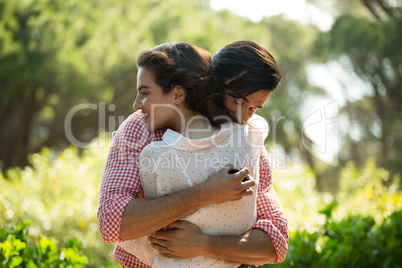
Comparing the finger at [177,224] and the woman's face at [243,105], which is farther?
the woman's face at [243,105]

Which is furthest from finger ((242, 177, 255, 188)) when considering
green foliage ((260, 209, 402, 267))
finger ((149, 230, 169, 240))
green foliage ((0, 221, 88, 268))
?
green foliage ((260, 209, 402, 267))

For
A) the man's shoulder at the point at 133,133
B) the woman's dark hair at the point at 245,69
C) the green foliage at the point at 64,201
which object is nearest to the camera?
the man's shoulder at the point at 133,133

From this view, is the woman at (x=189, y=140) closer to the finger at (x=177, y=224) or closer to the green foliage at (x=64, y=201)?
the finger at (x=177, y=224)

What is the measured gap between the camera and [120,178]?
5.10 ft

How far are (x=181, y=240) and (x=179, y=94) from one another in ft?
1.68

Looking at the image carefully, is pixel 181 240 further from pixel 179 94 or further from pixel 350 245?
pixel 350 245

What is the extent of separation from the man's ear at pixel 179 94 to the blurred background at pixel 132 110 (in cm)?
93

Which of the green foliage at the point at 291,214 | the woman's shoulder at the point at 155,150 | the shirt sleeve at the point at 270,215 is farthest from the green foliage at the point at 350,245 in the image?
the woman's shoulder at the point at 155,150

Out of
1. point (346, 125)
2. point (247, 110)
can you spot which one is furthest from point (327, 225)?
point (346, 125)

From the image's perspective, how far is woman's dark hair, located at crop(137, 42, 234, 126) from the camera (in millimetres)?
1663

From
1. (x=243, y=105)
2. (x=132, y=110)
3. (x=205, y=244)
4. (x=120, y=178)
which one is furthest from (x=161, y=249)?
(x=132, y=110)

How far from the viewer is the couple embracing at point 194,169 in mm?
1527

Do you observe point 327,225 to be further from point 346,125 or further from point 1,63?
point 346,125

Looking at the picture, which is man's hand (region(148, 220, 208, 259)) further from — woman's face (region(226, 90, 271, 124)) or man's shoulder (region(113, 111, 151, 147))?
woman's face (region(226, 90, 271, 124))
